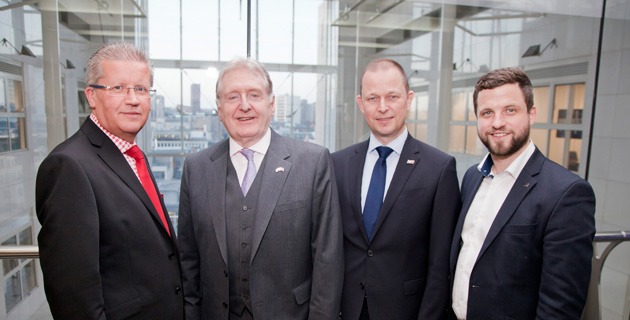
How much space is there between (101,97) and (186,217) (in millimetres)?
659

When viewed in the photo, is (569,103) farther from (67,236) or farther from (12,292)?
(12,292)

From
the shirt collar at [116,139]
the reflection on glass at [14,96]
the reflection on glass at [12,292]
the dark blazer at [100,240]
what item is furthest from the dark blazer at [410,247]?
the reflection on glass at [12,292]

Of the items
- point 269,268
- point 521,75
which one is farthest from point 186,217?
point 521,75

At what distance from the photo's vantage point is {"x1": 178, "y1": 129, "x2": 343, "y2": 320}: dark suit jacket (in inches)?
61.3

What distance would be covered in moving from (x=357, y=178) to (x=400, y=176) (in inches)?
8.9

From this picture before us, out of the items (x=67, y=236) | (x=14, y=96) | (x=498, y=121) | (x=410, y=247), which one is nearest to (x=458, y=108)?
(x=498, y=121)

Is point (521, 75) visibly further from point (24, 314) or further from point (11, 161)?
point (24, 314)

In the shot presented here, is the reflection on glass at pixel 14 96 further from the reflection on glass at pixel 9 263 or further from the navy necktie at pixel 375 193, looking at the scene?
the navy necktie at pixel 375 193

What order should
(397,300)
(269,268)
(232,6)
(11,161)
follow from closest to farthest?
1. (269,268)
2. (397,300)
3. (11,161)
4. (232,6)

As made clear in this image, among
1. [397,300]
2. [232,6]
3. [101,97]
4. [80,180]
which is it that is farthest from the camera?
[232,6]

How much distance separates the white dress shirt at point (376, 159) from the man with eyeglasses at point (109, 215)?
0.97m

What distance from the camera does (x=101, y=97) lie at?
56.8 inches

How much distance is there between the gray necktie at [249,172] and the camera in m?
1.66

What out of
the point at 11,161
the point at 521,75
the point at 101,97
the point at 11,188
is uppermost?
the point at 521,75
